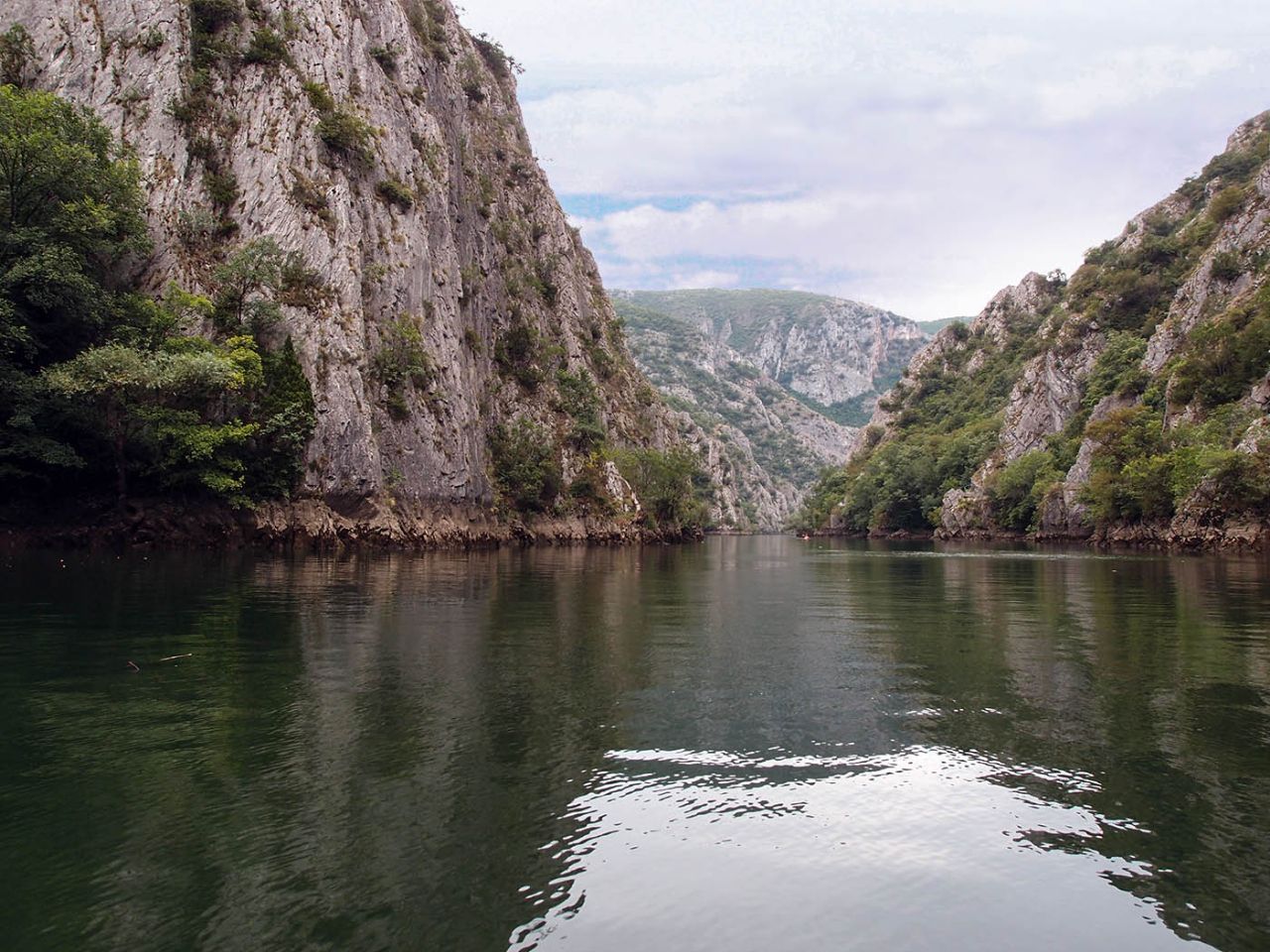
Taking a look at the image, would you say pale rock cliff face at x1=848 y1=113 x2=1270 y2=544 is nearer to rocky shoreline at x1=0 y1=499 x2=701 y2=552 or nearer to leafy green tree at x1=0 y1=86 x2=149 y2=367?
rocky shoreline at x1=0 y1=499 x2=701 y2=552

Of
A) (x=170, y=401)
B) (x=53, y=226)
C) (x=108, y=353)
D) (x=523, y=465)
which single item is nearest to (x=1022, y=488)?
(x=523, y=465)

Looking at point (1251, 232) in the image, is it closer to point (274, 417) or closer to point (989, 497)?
point (989, 497)

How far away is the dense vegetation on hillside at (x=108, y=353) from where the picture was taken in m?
32.5

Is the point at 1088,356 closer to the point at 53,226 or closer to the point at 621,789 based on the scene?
the point at 53,226

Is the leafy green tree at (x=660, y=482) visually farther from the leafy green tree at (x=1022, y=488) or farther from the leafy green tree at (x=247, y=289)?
the leafy green tree at (x=247, y=289)

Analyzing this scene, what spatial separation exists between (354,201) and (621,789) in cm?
5187

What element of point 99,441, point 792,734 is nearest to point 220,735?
point 792,734

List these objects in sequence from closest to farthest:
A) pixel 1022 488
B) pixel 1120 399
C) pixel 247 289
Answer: pixel 247 289, pixel 1120 399, pixel 1022 488

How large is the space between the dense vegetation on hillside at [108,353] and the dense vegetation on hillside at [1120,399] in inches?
2200

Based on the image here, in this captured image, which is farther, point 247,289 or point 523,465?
point 523,465

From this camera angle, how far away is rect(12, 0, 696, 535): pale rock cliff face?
42688mm

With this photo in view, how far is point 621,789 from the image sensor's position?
6820 millimetres

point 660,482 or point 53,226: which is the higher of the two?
point 53,226

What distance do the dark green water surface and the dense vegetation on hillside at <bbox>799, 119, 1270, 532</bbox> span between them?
1982 inches
